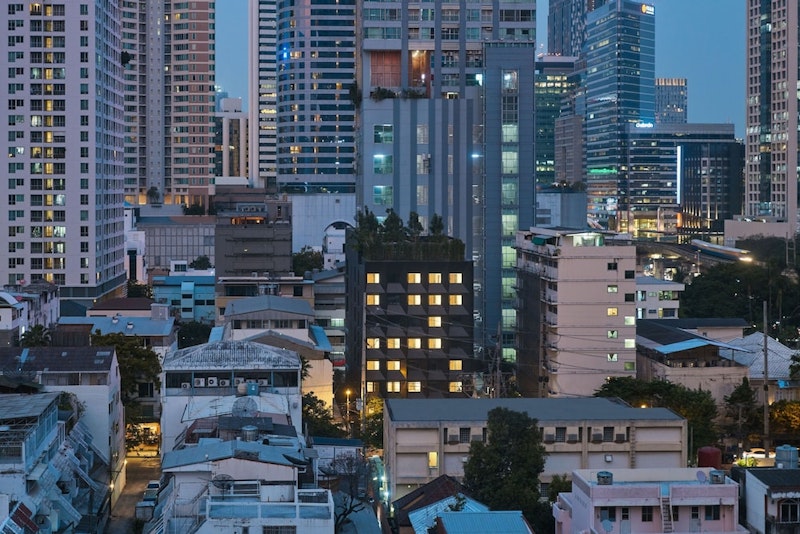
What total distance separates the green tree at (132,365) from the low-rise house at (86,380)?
678 centimetres

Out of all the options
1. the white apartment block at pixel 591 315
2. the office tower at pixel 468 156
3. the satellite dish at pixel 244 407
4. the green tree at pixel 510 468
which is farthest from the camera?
the office tower at pixel 468 156

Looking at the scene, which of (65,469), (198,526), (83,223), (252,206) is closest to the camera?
(198,526)

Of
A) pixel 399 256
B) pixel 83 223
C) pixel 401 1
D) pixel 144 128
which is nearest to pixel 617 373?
pixel 399 256

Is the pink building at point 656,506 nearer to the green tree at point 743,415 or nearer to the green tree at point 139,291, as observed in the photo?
the green tree at point 743,415

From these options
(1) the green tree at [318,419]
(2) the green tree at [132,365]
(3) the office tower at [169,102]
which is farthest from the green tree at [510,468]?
(3) the office tower at [169,102]

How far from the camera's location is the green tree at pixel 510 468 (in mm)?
39656

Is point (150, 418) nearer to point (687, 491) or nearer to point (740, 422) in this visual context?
point (740, 422)

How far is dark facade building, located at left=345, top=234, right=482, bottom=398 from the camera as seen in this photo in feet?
208

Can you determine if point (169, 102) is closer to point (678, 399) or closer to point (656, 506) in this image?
point (678, 399)

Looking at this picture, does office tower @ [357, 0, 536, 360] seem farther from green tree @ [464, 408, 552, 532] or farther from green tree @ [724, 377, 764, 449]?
green tree @ [464, 408, 552, 532]

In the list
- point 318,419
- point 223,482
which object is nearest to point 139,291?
point 318,419

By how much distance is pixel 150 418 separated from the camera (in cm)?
5978

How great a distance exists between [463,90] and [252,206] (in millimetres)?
66704

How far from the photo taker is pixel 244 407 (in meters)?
41.5
